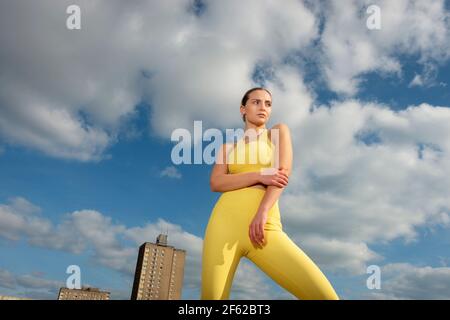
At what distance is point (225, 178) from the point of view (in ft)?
14.1

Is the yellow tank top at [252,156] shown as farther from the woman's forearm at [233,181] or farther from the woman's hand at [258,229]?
the woman's hand at [258,229]

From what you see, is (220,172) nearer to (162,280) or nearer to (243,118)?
(243,118)

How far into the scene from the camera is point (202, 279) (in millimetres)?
3812

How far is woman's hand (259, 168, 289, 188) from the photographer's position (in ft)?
13.1

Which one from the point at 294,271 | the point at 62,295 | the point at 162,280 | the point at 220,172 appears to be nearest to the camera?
the point at 294,271

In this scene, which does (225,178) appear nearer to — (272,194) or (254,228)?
(272,194)

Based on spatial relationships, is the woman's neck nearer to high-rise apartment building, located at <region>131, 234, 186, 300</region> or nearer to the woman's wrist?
the woman's wrist

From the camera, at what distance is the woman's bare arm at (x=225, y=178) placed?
4.16 meters

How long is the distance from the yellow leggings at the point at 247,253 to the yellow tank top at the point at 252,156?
31cm

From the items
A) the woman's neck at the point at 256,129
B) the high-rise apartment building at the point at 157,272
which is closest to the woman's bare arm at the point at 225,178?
the woman's neck at the point at 256,129

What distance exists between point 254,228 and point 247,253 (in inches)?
12.5
